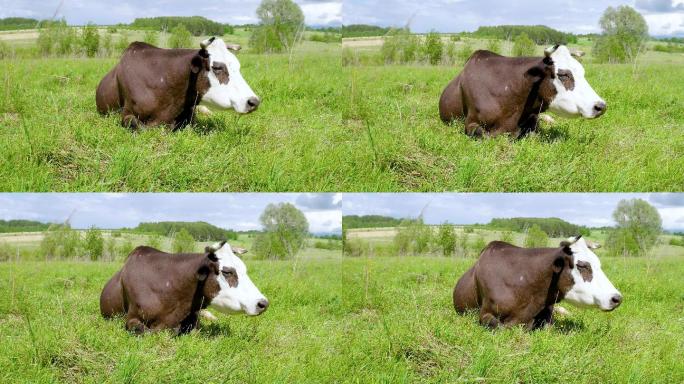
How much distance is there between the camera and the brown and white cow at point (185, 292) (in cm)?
654

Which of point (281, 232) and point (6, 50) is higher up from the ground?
point (6, 50)

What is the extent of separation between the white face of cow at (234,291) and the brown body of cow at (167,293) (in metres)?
0.06

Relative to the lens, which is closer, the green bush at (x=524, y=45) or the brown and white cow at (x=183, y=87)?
the brown and white cow at (x=183, y=87)

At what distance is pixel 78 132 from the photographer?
264 inches

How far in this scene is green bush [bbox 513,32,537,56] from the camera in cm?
797

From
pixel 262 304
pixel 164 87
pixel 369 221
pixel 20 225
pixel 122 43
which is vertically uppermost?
pixel 122 43

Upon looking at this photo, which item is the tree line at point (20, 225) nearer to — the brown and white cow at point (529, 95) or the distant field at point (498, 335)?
the distant field at point (498, 335)

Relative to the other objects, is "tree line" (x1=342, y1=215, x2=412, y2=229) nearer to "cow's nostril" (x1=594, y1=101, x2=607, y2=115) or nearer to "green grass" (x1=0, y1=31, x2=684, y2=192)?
"green grass" (x1=0, y1=31, x2=684, y2=192)

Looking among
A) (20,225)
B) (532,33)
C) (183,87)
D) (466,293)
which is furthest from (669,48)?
(20,225)

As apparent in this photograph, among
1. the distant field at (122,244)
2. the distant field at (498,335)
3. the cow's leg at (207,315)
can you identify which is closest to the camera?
the distant field at (498,335)

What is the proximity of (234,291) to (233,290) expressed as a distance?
0.01 meters

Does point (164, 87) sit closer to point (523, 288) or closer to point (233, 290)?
point (233, 290)

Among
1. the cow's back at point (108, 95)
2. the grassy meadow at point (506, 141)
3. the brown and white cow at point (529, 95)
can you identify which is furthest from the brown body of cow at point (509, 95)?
the cow's back at point (108, 95)

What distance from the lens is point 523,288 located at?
22.1 feet
